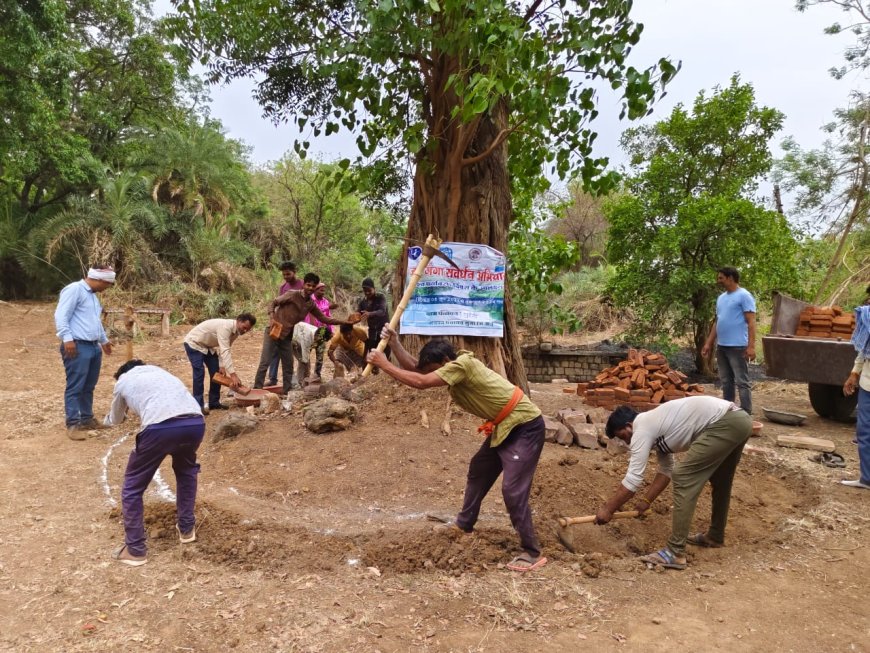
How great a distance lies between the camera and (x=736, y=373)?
6.74m

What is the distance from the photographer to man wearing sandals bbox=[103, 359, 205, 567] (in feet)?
11.4

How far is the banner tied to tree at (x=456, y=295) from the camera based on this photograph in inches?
238

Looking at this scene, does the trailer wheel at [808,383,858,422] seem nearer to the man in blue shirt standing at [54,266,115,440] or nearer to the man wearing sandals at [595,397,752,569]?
the man wearing sandals at [595,397,752,569]

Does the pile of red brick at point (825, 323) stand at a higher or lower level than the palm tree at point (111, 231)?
lower

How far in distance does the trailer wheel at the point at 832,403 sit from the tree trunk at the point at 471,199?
4.07 metres

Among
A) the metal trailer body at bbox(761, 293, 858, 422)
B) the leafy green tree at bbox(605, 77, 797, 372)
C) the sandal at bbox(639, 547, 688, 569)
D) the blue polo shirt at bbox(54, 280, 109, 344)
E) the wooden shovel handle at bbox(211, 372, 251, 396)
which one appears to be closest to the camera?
the sandal at bbox(639, 547, 688, 569)

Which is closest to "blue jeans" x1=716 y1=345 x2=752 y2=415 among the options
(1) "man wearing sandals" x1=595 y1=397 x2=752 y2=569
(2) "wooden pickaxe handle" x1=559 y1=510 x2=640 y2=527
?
(1) "man wearing sandals" x1=595 y1=397 x2=752 y2=569

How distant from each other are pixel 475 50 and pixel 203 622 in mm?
4246

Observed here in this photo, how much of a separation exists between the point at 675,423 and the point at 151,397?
3203 millimetres

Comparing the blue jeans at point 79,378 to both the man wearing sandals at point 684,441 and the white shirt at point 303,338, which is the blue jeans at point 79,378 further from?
the man wearing sandals at point 684,441

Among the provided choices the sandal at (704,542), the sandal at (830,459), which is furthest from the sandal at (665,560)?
the sandal at (830,459)

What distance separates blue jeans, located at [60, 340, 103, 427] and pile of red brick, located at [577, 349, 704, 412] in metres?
5.95

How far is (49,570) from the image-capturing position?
3.41m

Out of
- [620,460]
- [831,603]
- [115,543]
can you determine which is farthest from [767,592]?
[115,543]
